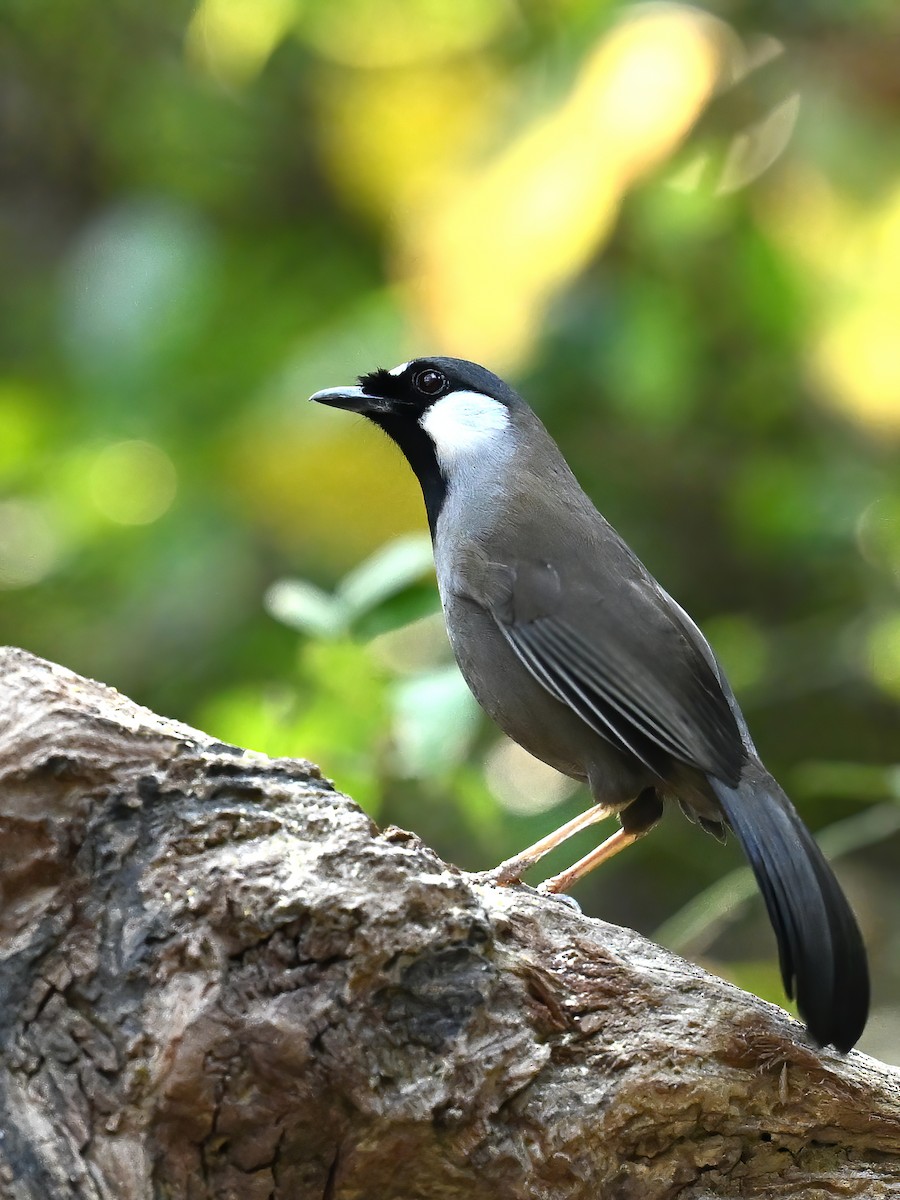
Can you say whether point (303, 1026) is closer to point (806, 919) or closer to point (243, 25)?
point (806, 919)

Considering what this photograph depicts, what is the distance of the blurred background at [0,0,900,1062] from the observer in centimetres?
552

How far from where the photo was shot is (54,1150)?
2260 mm

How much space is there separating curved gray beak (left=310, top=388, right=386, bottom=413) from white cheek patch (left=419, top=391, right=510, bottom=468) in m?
0.15

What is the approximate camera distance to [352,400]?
173 inches

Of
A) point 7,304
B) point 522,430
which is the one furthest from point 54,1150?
point 7,304

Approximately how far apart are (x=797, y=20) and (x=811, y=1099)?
473 centimetres

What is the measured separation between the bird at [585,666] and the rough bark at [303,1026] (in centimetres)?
26

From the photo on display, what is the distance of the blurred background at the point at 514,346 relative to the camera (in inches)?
217

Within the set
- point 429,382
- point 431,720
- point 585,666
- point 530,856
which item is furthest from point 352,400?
point 530,856

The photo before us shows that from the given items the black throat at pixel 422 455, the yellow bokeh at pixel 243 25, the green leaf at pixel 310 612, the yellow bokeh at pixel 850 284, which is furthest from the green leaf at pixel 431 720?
the yellow bokeh at pixel 243 25

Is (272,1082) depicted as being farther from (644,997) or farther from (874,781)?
(874,781)

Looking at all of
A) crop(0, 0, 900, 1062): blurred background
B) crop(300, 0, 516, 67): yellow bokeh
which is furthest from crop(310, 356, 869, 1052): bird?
crop(300, 0, 516, 67): yellow bokeh

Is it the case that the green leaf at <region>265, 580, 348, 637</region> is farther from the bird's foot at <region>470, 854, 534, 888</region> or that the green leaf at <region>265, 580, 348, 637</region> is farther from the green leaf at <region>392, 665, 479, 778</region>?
the bird's foot at <region>470, 854, 534, 888</region>

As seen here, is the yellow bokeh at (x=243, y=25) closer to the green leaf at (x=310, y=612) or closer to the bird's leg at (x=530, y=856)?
the green leaf at (x=310, y=612)
